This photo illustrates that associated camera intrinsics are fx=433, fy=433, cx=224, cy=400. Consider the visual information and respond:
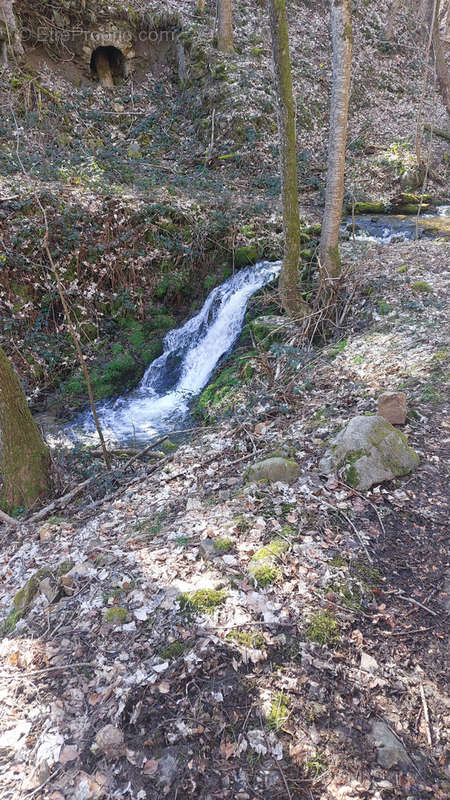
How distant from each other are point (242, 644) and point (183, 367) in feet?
21.0

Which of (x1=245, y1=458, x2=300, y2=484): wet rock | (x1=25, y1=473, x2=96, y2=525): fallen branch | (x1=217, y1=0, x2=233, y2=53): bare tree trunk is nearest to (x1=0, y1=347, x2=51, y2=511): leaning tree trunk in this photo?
(x1=25, y1=473, x2=96, y2=525): fallen branch

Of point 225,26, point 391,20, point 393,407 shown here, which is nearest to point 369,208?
point 225,26

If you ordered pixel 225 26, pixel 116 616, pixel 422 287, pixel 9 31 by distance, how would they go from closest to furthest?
1. pixel 116 616
2. pixel 422 287
3. pixel 9 31
4. pixel 225 26

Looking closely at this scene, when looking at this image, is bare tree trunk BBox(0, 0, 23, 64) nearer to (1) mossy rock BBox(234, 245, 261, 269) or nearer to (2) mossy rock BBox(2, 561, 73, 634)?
(1) mossy rock BBox(234, 245, 261, 269)

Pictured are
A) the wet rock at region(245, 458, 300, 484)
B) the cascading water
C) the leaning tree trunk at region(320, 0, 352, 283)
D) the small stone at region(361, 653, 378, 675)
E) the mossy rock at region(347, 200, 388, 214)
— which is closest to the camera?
the small stone at region(361, 653, 378, 675)

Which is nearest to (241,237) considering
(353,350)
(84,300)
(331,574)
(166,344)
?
(166,344)

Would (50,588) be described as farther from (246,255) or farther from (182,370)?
(246,255)

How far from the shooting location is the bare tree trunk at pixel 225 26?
43.2 feet

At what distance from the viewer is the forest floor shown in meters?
1.91

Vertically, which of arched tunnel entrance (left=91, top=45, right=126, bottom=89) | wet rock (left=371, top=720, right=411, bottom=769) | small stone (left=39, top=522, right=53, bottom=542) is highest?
arched tunnel entrance (left=91, top=45, right=126, bottom=89)

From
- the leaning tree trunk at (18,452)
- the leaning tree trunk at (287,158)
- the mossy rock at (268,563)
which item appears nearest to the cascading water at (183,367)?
the leaning tree trunk at (287,158)

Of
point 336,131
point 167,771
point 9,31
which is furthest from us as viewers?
point 9,31

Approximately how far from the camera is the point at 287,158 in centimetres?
599

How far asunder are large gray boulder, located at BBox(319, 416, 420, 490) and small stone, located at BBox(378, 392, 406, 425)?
1.15 feet
